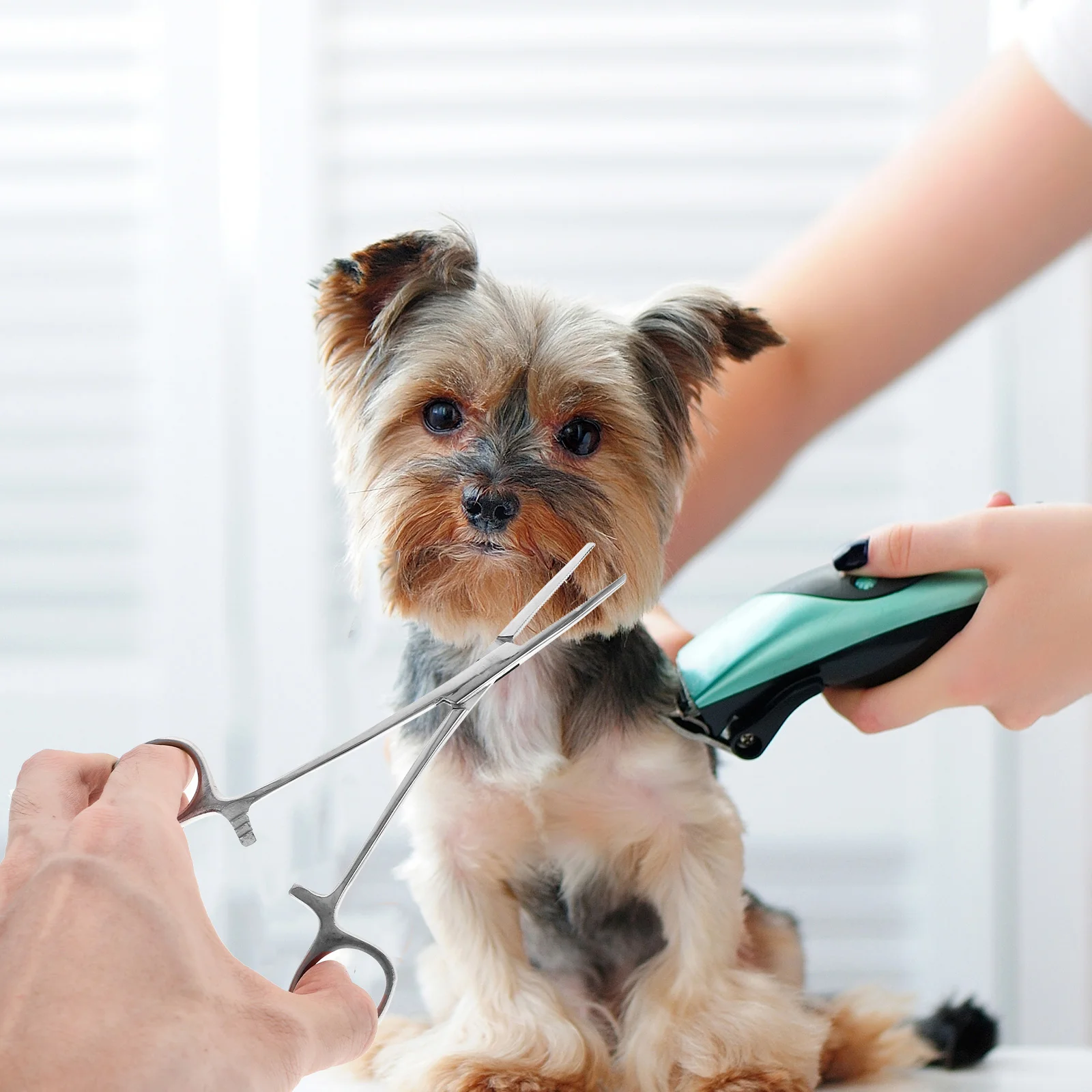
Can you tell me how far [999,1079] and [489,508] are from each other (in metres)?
0.67

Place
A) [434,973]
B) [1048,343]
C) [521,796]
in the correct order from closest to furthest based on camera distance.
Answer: [521,796]
[434,973]
[1048,343]

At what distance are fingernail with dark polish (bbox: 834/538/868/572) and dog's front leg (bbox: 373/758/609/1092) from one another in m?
0.30

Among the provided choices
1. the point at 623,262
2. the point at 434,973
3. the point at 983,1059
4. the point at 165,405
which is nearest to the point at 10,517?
the point at 165,405

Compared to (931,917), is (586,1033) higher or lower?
higher

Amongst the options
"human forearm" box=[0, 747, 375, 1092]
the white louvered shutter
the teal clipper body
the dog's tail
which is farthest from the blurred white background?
"human forearm" box=[0, 747, 375, 1092]

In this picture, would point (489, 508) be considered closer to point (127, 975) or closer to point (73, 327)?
point (127, 975)

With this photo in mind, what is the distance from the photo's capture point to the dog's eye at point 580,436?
0.80 m

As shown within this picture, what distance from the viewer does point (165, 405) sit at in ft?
6.83

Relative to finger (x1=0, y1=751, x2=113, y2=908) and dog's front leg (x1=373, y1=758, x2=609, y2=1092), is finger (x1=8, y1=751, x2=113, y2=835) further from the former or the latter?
dog's front leg (x1=373, y1=758, x2=609, y2=1092)

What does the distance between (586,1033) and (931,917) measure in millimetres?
1493

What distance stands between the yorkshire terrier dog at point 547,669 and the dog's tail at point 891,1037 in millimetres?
67

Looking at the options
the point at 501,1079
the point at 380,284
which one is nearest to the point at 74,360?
the point at 380,284

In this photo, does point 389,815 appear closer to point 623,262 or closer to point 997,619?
point 997,619

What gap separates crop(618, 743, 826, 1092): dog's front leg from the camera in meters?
0.82
